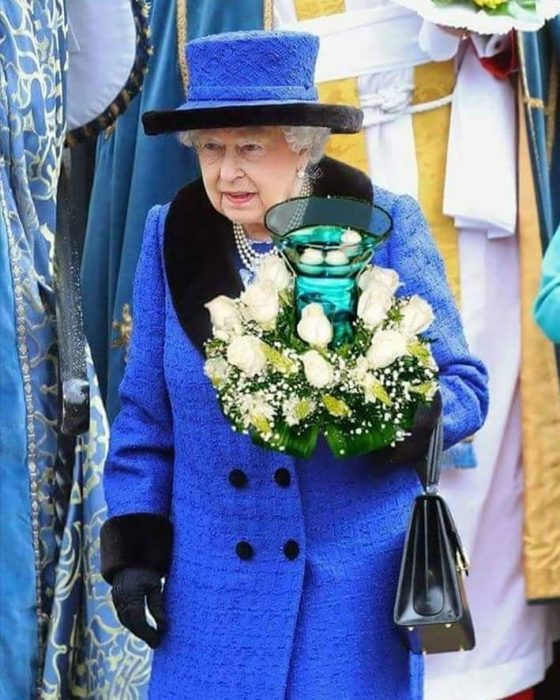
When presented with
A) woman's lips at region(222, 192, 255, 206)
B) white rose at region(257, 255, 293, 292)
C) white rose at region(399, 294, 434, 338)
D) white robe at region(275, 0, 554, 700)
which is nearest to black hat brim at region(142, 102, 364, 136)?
woman's lips at region(222, 192, 255, 206)

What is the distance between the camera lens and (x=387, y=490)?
274 centimetres

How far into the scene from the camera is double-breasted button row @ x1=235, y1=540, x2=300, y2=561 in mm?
2674

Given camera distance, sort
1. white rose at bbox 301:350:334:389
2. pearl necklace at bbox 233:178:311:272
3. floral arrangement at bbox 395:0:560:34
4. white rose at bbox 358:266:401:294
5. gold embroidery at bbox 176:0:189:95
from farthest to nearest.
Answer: gold embroidery at bbox 176:0:189:95 → floral arrangement at bbox 395:0:560:34 → pearl necklace at bbox 233:178:311:272 → white rose at bbox 358:266:401:294 → white rose at bbox 301:350:334:389

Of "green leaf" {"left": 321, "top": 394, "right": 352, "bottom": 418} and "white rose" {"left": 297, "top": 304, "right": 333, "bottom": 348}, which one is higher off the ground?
"white rose" {"left": 297, "top": 304, "right": 333, "bottom": 348}

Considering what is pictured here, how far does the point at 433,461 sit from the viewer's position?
259cm

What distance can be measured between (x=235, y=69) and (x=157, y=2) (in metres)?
1.48

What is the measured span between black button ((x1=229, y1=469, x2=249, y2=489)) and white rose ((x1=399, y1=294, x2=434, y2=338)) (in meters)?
0.43

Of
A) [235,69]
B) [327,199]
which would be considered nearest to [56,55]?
[235,69]

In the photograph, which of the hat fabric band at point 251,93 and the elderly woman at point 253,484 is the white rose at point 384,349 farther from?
the hat fabric band at point 251,93

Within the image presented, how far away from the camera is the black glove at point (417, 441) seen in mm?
2561

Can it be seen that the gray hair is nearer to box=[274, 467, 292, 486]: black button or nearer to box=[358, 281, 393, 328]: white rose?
box=[358, 281, 393, 328]: white rose

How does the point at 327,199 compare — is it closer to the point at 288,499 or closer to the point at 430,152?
the point at 288,499

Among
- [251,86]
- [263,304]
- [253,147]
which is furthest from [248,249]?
[263,304]

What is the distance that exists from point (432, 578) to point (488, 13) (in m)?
1.71
